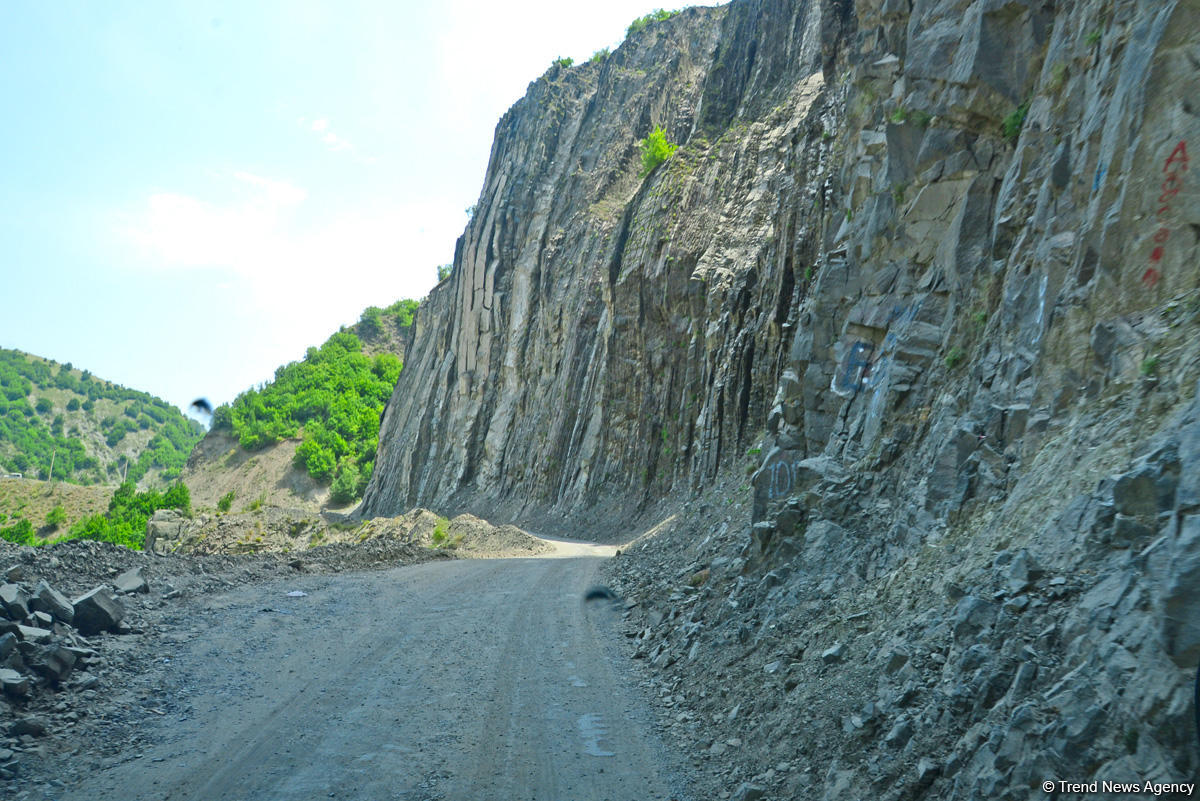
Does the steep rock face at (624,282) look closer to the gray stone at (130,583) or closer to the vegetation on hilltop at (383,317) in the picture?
the gray stone at (130,583)

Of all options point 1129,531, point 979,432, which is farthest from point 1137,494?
point 979,432

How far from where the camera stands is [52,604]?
767cm

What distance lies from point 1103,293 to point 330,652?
8.46 metres

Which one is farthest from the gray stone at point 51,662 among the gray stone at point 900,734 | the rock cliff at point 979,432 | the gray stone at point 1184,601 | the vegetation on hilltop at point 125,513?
the vegetation on hilltop at point 125,513

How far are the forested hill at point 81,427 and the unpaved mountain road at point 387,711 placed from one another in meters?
106

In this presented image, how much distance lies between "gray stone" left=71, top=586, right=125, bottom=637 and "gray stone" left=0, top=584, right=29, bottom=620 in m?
0.74

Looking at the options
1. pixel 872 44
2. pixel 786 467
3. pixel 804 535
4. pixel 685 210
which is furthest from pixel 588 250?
pixel 804 535

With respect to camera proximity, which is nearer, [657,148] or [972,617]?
[972,617]

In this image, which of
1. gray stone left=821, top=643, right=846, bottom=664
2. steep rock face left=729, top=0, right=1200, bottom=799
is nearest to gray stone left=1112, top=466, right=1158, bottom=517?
steep rock face left=729, top=0, right=1200, bottom=799

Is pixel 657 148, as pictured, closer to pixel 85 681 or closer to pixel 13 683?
pixel 85 681

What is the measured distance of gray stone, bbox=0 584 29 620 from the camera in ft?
23.0

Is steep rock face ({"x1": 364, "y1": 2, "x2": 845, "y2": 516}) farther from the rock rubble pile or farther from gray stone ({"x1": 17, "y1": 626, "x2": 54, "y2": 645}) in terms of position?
gray stone ({"x1": 17, "y1": 626, "x2": 54, "y2": 645})

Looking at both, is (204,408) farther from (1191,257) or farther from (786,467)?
(1191,257)

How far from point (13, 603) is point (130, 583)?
9.54 ft
